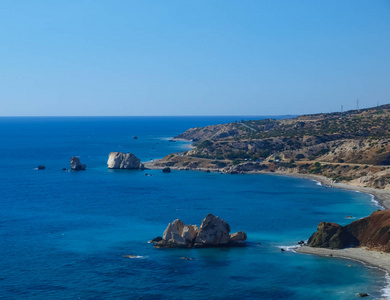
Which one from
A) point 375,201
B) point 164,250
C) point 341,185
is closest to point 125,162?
point 341,185

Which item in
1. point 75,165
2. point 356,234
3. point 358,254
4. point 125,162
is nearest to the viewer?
point 358,254

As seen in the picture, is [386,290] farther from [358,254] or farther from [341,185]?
[341,185]

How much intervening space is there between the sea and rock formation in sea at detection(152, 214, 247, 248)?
1.65 m

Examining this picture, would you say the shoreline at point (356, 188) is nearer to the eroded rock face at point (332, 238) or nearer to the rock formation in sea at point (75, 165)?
the eroded rock face at point (332, 238)

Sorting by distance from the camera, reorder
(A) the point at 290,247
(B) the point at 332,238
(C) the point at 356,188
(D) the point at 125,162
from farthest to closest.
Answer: (D) the point at 125,162 < (C) the point at 356,188 < (A) the point at 290,247 < (B) the point at 332,238

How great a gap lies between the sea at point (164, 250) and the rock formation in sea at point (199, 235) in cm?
165

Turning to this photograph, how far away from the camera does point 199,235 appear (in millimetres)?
81625

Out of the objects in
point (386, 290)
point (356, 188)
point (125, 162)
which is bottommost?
point (386, 290)

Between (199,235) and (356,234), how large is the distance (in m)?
23.8

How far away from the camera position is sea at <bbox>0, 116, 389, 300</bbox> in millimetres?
64625

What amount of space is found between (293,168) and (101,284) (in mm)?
118204

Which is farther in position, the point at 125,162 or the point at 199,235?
the point at 125,162

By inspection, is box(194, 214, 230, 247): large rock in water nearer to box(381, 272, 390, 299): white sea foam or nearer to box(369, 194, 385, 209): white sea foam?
box(381, 272, 390, 299): white sea foam

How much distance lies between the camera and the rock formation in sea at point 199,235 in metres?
81.0
